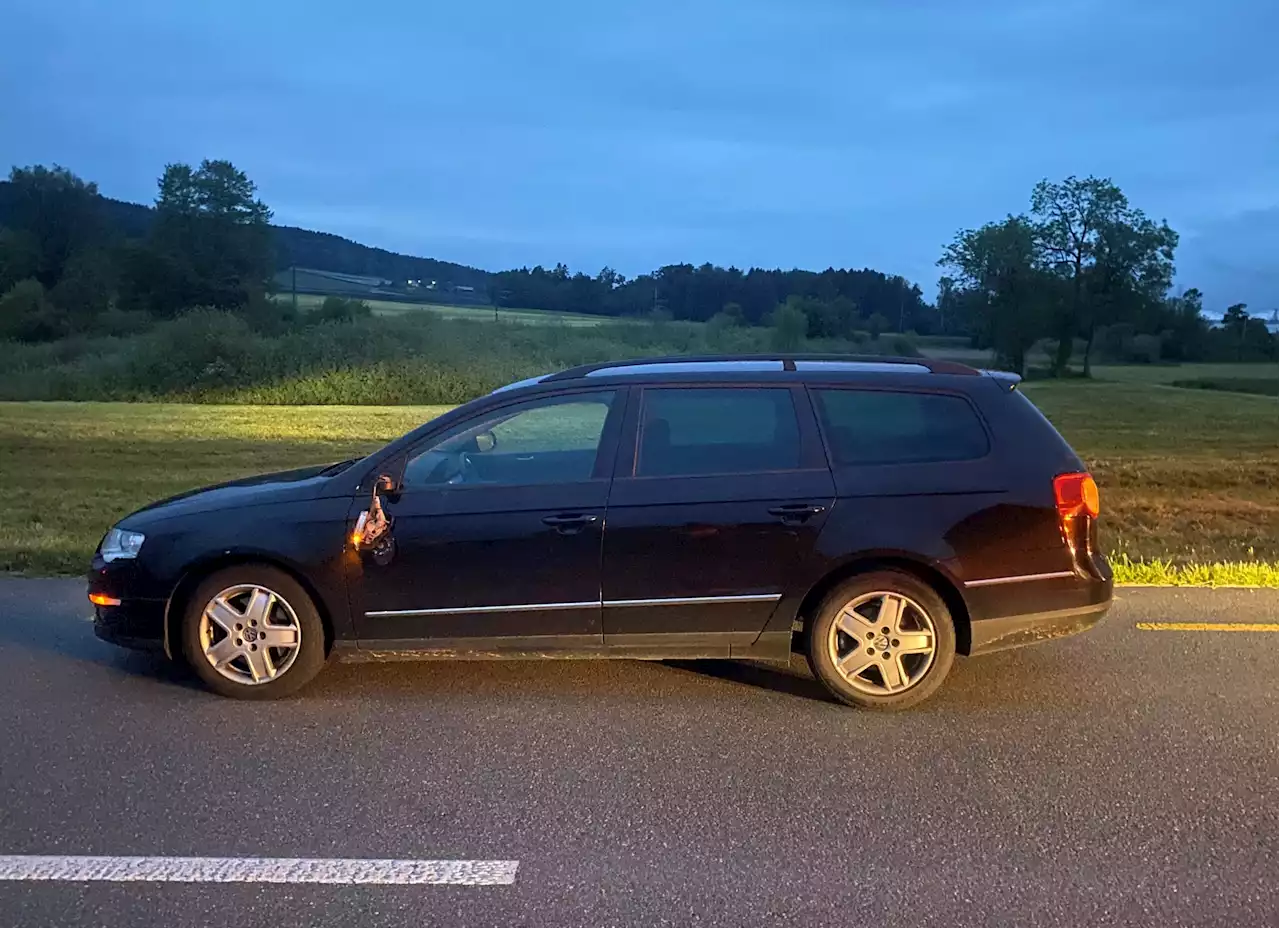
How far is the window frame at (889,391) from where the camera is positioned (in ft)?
17.7

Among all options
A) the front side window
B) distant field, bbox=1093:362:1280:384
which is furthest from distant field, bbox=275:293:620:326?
the front side window

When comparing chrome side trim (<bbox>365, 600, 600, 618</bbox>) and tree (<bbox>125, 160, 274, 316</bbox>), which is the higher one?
tree (<bbox>125, 160, 274, 316</bbox>)

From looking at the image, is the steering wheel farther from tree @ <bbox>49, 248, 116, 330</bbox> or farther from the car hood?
tree @ <bbox>49, 248, 116, 330</bbox>

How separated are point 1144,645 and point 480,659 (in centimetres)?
359

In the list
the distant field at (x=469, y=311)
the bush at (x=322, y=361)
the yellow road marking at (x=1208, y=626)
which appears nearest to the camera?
the yellow road marking at (x=1208, y=626)

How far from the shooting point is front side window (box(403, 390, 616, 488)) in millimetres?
5438

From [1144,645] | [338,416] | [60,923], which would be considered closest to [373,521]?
[60,923]

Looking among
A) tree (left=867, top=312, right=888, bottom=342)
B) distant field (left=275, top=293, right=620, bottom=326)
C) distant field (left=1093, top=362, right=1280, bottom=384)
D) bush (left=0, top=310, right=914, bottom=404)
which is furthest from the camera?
distant field (left=275, top=293, right=620, bottom=326)

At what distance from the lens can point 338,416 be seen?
1051 inches

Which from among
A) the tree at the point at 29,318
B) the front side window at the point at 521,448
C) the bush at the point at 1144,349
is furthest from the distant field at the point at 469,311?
the front side window at the point at 521,448

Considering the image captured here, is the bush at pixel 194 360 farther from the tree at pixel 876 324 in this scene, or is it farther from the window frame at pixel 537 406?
the window frame at pixel 537 406

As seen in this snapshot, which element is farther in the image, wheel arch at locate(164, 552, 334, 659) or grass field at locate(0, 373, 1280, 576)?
grass field at locate(0, 373, 1280, 576)

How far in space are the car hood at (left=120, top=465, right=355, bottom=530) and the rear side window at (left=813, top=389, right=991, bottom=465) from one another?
2422 millimetres

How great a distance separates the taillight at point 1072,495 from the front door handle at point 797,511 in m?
1.09
